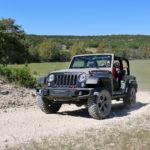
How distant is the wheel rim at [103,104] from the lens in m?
12.9

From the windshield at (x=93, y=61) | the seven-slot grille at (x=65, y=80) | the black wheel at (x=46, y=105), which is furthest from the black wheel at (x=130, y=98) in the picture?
the seven-slot grille at (x=65, y=80)

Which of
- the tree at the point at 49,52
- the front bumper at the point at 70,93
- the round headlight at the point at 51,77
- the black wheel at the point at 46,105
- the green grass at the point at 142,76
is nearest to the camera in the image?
the front bumper at the point at 70,93

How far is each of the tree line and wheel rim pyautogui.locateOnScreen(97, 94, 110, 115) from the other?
38.9 ft

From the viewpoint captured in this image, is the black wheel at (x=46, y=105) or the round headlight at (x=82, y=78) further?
the black wheel at (x=46, y=105)

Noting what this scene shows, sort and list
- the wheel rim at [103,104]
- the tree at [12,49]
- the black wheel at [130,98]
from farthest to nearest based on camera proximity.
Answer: the tree at [12,49] < the black wheel at [130,98] < the wheel rim at [103,104]

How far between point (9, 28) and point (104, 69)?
88.6 ft

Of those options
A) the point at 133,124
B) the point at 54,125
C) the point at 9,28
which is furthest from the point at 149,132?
the point at 9,28

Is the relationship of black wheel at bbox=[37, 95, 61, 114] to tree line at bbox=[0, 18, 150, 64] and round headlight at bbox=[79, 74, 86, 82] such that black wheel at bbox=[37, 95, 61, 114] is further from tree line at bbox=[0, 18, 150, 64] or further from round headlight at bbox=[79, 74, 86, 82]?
tree line at bbox=[0, 18, 150, 64]

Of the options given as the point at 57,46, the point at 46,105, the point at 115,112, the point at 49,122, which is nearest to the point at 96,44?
the point at 57,46

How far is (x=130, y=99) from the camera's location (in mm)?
15492

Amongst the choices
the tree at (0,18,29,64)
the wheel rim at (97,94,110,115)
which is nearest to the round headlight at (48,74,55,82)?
the wheel rim at (97,94,110,115)

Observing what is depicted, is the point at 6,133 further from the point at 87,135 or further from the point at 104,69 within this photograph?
the point at 104,69

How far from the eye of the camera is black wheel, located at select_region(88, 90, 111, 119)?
12.7 meters

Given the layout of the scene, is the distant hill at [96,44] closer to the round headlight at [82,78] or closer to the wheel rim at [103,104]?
the wheel rim at [103,104]
